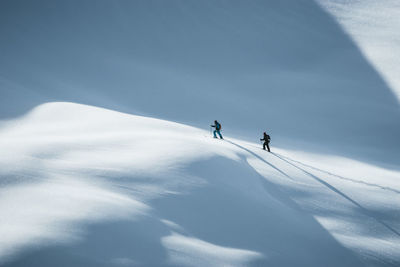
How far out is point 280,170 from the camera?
466 inches

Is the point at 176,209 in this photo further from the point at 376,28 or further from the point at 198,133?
the point at 376,28

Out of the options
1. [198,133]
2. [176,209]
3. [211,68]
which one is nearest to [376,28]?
[211,68]

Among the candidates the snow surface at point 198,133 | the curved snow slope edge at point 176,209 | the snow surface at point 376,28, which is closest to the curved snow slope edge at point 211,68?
the snow surface at point 198,133

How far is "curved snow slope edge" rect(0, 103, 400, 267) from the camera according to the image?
5.47 meters

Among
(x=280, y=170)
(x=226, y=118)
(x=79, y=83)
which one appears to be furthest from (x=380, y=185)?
(x=79, y=83)

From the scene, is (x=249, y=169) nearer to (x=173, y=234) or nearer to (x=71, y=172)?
(x=173, y=234)

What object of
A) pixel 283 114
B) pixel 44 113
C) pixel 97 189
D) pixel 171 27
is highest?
pixel 171 27

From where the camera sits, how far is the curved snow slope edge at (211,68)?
28859mm

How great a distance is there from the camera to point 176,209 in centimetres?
746

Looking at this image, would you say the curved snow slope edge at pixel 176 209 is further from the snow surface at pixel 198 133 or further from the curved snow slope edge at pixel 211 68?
the curved snow slope edge at pixel 211 68

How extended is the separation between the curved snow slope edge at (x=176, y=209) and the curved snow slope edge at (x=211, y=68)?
43.3 ft

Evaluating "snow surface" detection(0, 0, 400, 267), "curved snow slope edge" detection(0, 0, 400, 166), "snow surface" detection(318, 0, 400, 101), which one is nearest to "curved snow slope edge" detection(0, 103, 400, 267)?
"snow surface" detection(0, 0, 400, 267)

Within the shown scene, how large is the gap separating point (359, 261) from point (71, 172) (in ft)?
27.2

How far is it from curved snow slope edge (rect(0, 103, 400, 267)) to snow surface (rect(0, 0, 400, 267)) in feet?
0.15
